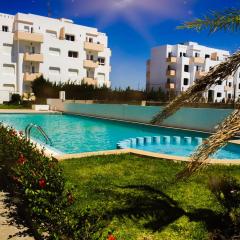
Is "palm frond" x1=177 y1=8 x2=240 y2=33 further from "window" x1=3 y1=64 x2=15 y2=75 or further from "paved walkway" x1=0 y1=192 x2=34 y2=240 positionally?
"window" x1=3 y1=64 x2=15 y2=75

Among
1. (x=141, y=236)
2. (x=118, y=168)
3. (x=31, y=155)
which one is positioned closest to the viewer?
(x=141, y=236)

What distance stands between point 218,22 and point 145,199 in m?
3.36

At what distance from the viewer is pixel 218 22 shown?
14.1 ft

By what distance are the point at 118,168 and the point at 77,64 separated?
146ft

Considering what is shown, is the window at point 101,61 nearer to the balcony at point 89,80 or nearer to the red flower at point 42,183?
the balcony at point 89,80

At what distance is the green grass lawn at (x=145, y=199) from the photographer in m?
4.89

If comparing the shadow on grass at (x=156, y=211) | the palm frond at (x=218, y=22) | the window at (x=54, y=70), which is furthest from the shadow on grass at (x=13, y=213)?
the window at (x=54, y=70)

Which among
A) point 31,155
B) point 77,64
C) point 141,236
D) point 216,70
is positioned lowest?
point 141,236

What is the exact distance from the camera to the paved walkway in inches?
177

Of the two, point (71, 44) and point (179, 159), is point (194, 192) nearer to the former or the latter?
point (179, 159)

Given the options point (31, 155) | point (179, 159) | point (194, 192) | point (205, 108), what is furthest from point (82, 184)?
point (205, 108)

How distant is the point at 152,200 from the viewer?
605cm

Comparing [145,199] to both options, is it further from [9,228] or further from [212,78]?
[212,78]

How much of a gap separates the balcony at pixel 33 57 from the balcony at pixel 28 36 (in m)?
1.96
